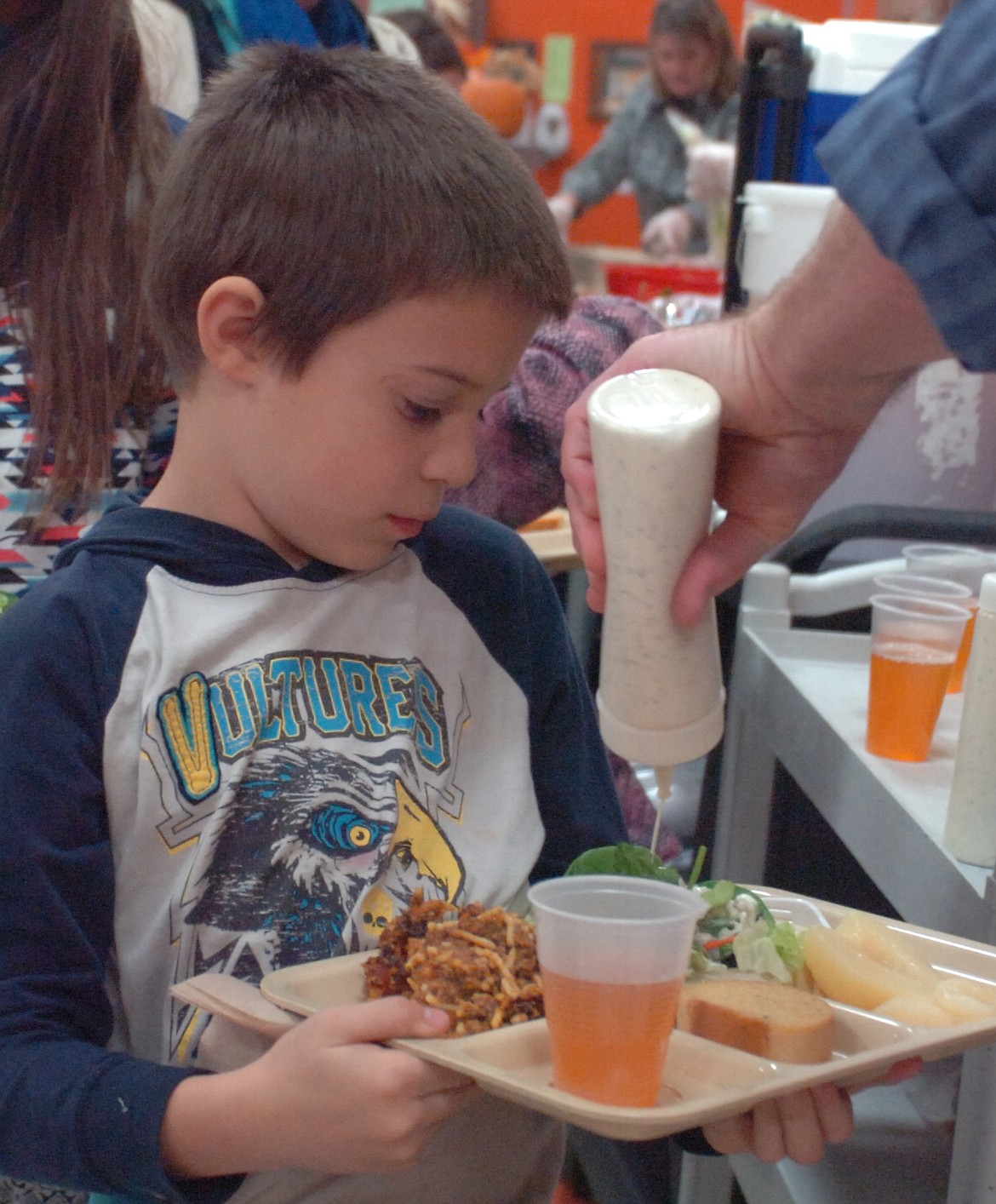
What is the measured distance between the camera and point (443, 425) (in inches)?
44.8

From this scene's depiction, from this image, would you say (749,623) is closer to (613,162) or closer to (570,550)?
(570,550)

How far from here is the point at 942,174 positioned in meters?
0.78

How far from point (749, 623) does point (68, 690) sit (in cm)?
94

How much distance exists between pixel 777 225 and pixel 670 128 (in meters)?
3.73

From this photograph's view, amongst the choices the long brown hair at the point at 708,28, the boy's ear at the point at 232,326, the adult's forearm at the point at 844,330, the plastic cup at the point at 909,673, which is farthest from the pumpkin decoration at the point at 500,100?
the adult's forearm at the point at 844,330

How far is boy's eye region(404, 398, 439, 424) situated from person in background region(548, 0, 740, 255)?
12.4 ft

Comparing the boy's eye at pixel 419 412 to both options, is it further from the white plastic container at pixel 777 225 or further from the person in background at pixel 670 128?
the person in background at pixel 670 128

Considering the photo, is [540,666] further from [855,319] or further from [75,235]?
[75,235]

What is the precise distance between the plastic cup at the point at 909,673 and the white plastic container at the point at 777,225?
685mm

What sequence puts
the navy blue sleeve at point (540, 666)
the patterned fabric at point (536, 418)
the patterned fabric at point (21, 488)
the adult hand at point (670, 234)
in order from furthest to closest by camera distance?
the adult hand at point (670, 234), the patterned fabric at point (536, 418), the patterned fabric at point (21, 488), the navy blue sleeve at point (540, 666)

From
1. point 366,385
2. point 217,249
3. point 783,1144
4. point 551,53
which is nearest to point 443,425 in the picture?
point 366,385

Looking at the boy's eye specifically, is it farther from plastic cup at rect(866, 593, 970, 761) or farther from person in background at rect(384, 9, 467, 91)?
person in background at rect(384, 9, 467, 91)

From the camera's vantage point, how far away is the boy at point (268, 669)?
989mm

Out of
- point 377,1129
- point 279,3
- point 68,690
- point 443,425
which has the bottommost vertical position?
point 377,1129
